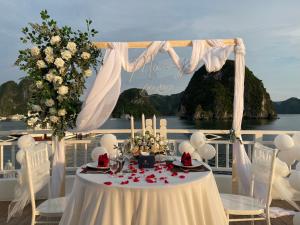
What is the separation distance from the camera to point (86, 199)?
2369mm

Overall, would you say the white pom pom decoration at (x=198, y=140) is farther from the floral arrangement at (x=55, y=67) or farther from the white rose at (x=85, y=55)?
the white rose at (x=85, y=55)

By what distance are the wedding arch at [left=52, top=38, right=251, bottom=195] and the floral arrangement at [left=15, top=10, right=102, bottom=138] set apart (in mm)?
193

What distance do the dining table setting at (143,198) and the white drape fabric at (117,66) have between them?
55.0 inches

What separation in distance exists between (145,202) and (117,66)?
7.75 ft

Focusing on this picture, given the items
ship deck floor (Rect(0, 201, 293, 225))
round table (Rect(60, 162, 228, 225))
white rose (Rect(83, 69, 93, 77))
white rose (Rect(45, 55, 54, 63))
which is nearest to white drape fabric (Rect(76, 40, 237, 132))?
white rose (Rect(83, 69, 93, 77))

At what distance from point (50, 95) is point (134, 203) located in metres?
2.18

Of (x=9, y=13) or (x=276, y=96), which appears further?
(x=276, y=96)

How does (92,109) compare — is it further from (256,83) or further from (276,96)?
(256,83)

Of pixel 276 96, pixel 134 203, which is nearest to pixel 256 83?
pixel 276 96

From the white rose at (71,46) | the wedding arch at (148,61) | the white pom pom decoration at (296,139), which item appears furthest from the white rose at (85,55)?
the white pom pom decoration at (296,139)

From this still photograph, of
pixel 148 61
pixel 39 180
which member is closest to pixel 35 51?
pixel 148 61

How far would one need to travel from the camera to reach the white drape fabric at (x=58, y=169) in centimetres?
407

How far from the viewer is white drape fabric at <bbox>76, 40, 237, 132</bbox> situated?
4.01 metres

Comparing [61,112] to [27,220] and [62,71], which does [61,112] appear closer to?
[62,71]
